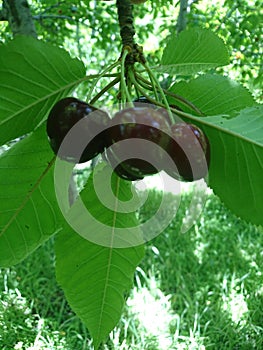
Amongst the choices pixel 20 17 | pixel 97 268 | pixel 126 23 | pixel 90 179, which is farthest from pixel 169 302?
pixel 126 23

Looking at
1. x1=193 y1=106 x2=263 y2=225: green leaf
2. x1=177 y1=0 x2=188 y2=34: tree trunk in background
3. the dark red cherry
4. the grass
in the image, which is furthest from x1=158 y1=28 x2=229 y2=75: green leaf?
the grass

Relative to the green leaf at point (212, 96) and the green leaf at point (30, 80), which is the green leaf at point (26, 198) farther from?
the green leaf at point (212, 96)

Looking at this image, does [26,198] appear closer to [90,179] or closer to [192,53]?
[90,179]

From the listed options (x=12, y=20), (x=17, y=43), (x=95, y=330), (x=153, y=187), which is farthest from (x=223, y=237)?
(x=17, y=43)

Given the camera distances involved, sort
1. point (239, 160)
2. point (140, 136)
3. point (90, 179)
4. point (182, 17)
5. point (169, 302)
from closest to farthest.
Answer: point (140, 136)
point (239, 160)
point (90, 179)
point (182, 17)
point (169, 302)

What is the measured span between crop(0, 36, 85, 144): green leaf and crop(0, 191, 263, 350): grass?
102 inches

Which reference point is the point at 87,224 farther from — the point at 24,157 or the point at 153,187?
the point at 153,187

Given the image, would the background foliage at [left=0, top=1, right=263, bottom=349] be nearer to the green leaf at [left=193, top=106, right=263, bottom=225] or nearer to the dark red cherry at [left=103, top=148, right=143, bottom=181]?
the green leaf at [left=193, top=106, right=263, bottom=225]

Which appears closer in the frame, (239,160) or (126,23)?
(239,160)

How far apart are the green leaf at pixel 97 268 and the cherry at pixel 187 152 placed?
258 mm

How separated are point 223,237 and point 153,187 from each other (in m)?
1.59

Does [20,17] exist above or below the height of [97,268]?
above

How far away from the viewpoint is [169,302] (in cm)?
362

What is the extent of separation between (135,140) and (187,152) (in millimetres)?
73
